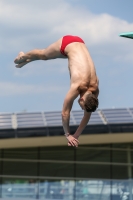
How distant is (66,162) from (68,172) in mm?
462

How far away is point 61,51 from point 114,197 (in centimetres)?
1671

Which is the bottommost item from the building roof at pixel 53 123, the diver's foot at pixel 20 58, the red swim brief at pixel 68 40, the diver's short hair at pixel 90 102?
the diver's short hair at pixel 90 102

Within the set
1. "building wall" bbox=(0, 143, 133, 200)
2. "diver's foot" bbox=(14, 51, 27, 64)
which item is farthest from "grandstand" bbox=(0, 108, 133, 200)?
"diver's foot" bbox=(14, 51, 27, 64)

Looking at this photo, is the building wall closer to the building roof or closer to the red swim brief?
the building roof

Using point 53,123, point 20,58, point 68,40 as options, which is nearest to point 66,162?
point 53,123

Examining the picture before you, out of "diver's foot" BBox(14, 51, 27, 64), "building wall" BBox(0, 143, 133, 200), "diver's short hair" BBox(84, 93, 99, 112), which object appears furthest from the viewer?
"building wall" BBox(0, 143, 133, 200)

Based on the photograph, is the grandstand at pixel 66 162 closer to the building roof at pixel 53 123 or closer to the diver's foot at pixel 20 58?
the building roof at pixel 53 123

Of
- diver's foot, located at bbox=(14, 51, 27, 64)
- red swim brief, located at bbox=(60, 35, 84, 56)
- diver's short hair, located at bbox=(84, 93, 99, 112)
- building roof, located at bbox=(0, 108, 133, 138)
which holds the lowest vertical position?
diver's short hair, located at bbox=(84, 93, 99, 112)

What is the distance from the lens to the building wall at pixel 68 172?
2866 centimetres

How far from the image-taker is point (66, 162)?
29266mm

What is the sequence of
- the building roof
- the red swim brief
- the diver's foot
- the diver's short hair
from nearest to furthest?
the diver's short hair, the red swim brief, the diver's foot, the building roof

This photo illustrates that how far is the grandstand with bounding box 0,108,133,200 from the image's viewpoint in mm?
28422

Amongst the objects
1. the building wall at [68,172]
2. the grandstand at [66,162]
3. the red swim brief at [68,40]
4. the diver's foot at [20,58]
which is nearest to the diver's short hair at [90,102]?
the red swim brief at [68,40]

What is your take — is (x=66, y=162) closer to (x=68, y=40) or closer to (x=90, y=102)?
(x=68, y=40)
